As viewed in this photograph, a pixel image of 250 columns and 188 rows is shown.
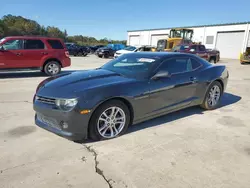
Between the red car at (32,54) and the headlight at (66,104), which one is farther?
the red car at (32,54)

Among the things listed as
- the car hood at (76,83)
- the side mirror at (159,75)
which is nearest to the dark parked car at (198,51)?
the side mirror at (159,75)

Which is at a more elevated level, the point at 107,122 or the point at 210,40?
the point at 210,40

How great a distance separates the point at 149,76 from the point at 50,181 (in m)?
2.25

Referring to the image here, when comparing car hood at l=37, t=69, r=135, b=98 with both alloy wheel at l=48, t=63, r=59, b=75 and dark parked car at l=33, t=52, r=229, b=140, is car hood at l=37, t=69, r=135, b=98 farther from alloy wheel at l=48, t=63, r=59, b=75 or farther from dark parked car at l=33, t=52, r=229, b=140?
alloy wheel at l=48, t=63, r=59, b=75

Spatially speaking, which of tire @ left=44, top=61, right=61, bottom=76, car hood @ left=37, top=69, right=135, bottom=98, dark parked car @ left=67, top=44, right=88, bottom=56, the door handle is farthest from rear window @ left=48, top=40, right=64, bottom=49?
dark parked car @ left=67, top=44, right=88, bottom=56

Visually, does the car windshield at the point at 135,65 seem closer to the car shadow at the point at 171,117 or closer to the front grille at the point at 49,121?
the car shadow at the point at 171,117

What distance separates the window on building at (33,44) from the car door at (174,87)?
6.91m

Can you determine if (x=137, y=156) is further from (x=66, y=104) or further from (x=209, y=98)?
Result: (x=209, y=98)

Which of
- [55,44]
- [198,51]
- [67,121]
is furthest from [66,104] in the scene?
[198,51]

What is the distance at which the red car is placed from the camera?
8.51m

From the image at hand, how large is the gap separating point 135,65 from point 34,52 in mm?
6473

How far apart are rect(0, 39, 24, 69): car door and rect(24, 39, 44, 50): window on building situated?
0.19 meters

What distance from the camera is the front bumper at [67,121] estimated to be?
2928 millimetres

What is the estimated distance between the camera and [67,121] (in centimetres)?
295
